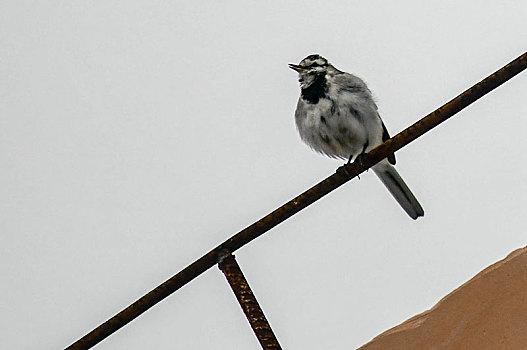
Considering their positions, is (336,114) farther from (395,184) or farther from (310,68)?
(395,184)

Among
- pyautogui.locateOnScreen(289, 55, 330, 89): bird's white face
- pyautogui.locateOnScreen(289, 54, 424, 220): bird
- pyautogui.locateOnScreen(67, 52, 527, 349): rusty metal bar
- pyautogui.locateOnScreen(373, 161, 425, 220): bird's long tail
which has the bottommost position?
pyautogui.locateOnScreen(67, 52, 527, 349): rusty metal bar

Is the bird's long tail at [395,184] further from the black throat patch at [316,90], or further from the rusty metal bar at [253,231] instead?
the rusty metal bar at [253,231]

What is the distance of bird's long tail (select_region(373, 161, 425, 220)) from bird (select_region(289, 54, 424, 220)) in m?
0.02

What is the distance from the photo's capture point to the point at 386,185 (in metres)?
2.29

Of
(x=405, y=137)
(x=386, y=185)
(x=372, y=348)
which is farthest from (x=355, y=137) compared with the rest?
(x=405, y=137)

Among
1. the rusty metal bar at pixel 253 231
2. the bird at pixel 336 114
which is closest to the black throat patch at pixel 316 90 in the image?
the bird at pixel 336 114

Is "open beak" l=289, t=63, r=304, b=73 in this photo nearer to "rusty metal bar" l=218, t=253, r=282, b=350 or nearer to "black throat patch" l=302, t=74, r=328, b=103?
"black throat patch" l=302, t=74, r=328, b=103

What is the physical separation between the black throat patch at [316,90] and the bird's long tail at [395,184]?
0.34 m

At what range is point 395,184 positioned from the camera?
7.48ft

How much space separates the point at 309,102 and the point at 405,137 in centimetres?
119

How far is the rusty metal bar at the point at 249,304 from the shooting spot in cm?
81

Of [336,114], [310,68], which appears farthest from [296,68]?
[336,114]

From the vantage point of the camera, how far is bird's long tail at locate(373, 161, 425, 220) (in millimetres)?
2203

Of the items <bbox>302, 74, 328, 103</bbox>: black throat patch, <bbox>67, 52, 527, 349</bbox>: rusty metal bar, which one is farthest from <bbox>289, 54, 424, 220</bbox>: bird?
<bbox>67, 52, 527, 349</bbox>: rusty metal bar
